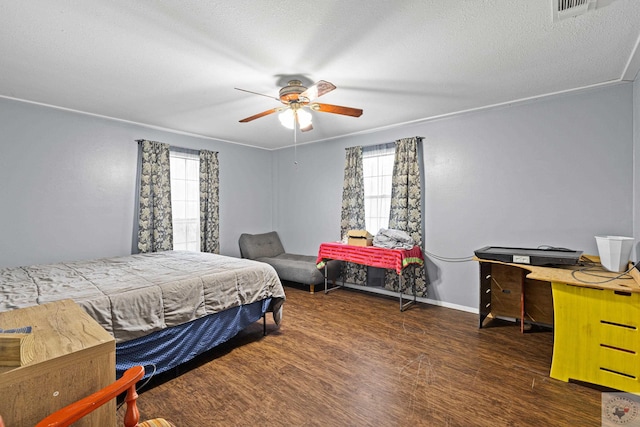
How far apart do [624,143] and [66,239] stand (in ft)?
19.8

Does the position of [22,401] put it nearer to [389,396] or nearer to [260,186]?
[389,396]

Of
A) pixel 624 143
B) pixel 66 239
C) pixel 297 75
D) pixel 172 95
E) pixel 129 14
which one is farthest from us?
pixel 66 239

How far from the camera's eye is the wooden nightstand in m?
0.87

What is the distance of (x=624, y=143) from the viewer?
2.86 m

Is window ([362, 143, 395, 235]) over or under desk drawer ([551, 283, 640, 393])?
over

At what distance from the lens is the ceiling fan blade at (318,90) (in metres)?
2.27

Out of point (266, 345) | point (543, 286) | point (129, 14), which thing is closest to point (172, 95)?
point (129, 14)

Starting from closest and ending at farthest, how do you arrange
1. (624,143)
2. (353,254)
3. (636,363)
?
(636,363), (624,143), (353,254)

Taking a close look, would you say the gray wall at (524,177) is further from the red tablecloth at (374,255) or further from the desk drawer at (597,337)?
the desk drawer at (597,337)

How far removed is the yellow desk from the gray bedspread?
7.78 ft

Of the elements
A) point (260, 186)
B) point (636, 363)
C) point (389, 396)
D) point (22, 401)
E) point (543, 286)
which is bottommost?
point (389, 396)

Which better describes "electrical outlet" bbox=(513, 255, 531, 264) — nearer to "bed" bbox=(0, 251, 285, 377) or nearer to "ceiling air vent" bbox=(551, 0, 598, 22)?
"ceiling air vent" bbox=(551, 0, 598, 22)

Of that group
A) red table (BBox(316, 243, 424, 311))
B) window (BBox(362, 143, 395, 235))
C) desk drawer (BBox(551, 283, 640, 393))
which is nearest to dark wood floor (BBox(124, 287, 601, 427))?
desk drawer (BBox(551, 283, 640, 393))

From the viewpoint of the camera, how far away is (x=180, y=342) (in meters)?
2.37
